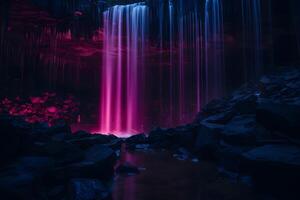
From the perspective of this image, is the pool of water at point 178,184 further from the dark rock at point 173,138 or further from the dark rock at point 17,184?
the dark rock at point 173,138

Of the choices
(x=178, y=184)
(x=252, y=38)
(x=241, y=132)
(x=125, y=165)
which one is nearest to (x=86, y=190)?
(x=178, y=184)

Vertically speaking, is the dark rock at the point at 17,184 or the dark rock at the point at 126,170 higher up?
the dark rock at the point at 17,184

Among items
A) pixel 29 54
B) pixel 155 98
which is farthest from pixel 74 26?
pixel 155 98

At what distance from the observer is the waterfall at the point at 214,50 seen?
51.2 ft

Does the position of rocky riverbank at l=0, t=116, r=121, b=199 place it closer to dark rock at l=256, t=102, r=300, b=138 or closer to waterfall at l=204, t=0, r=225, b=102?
dark rock at l=256, t=102, r=300, b=138

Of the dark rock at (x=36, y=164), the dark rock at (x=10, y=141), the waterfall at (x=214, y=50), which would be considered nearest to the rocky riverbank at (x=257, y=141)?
the dark rock at (x=36, y=164)

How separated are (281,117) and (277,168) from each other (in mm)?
1289

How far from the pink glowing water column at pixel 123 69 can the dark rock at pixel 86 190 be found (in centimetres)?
1394

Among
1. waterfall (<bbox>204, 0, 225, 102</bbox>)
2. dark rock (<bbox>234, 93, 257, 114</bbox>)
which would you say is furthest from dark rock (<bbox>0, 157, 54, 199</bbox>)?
waterfall (<bbox>204, 0, 225, 102</bbox>)

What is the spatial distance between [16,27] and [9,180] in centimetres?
1351

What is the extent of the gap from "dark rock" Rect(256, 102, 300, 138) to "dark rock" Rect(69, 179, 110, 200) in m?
3.80

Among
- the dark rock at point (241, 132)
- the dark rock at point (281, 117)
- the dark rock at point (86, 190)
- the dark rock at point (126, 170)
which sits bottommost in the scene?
the dark rock at point (126, 170)

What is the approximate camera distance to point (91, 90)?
72.2 ft

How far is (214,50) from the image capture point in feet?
59.7
